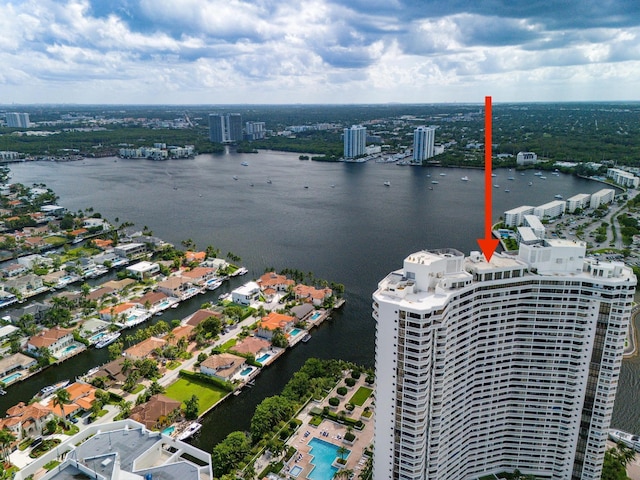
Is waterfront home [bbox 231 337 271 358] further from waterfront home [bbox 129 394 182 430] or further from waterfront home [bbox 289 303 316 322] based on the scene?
waterfront home [bbox 129 394 182 430]

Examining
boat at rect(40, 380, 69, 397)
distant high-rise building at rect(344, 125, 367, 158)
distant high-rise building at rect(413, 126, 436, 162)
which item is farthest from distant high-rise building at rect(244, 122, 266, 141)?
boat at rect(40, 380, 69, 397)

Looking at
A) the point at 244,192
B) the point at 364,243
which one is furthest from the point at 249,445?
the point at 244,192

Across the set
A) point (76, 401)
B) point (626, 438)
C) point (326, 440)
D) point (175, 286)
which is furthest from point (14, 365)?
point (626, 438)

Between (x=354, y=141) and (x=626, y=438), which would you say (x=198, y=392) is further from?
(x=354, y=141)

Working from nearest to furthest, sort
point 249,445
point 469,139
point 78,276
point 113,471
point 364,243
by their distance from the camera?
point 113,471
point 249,445
point 78,276
point 364,243
point 469,139

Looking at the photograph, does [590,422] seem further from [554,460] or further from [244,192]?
[244,192]

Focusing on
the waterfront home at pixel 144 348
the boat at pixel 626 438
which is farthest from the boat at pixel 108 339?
the boat at pixel 626 438
